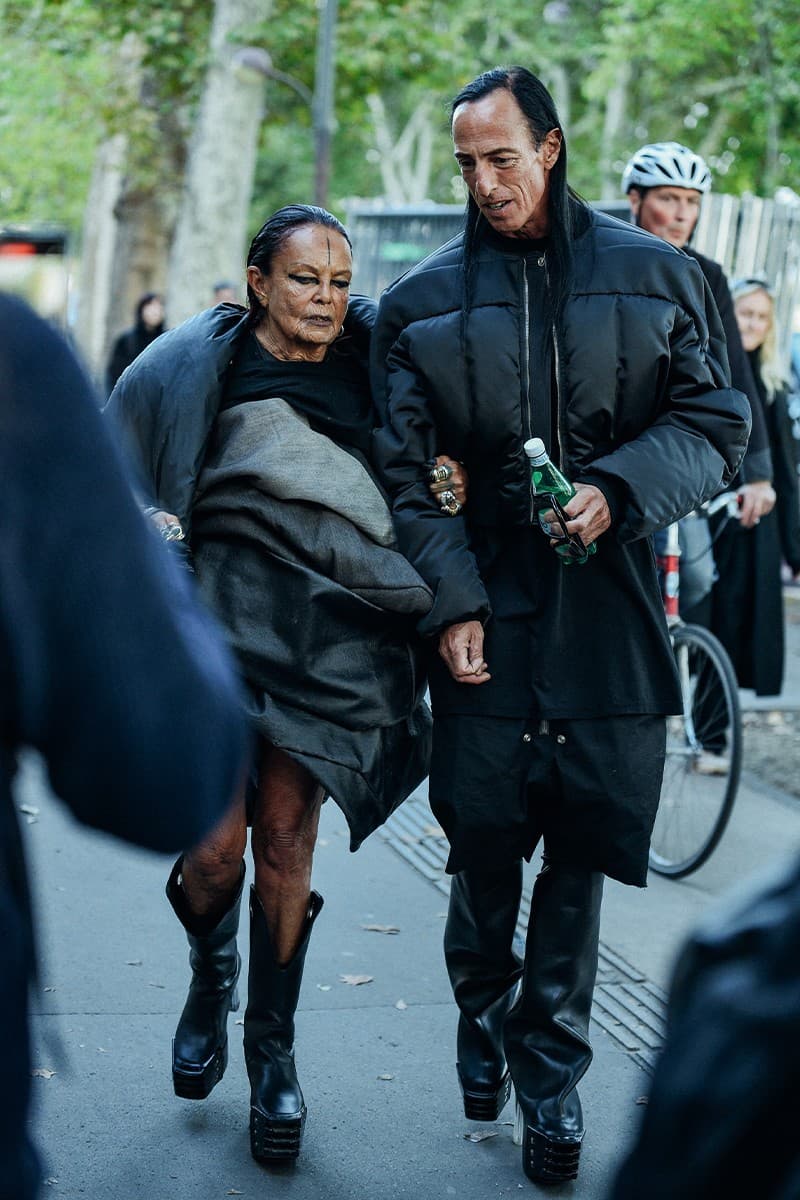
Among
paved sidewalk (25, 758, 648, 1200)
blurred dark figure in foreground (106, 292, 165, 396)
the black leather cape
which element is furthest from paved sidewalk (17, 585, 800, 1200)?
blurred dark figure in foreground (106, 292, 165, 396)

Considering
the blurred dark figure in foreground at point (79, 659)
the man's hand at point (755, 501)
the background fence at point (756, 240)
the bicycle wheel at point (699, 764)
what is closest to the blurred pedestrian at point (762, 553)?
the man's hand at point (755, 501)

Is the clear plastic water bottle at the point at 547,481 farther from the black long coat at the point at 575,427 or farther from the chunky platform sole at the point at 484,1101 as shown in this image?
the chunky platform sole at the point at 484,1101

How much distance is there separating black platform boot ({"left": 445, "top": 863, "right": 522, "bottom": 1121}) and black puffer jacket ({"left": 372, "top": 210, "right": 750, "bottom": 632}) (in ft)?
2.20

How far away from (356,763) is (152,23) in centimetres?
2186

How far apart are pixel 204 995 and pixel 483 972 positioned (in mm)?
607

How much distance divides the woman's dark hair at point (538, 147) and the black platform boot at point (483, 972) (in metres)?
1.25

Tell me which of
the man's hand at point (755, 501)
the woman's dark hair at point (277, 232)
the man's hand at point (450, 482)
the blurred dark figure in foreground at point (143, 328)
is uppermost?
the woman's dark hair at point (277, 232)

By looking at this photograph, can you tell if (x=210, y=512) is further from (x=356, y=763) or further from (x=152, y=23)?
(x=152, y=23)

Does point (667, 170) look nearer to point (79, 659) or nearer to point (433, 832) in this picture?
point (433, 832)

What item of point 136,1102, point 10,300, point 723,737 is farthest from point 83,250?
point 10,300

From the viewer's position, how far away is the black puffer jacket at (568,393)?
11.6 feet

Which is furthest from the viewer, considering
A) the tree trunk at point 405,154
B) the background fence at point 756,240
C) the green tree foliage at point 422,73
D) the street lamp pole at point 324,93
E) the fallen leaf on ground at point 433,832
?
the tree trunk at point 405,154

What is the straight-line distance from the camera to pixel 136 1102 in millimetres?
4086

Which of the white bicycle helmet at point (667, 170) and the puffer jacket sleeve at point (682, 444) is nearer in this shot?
the puffer jacket sleeve at point (682, 444)
